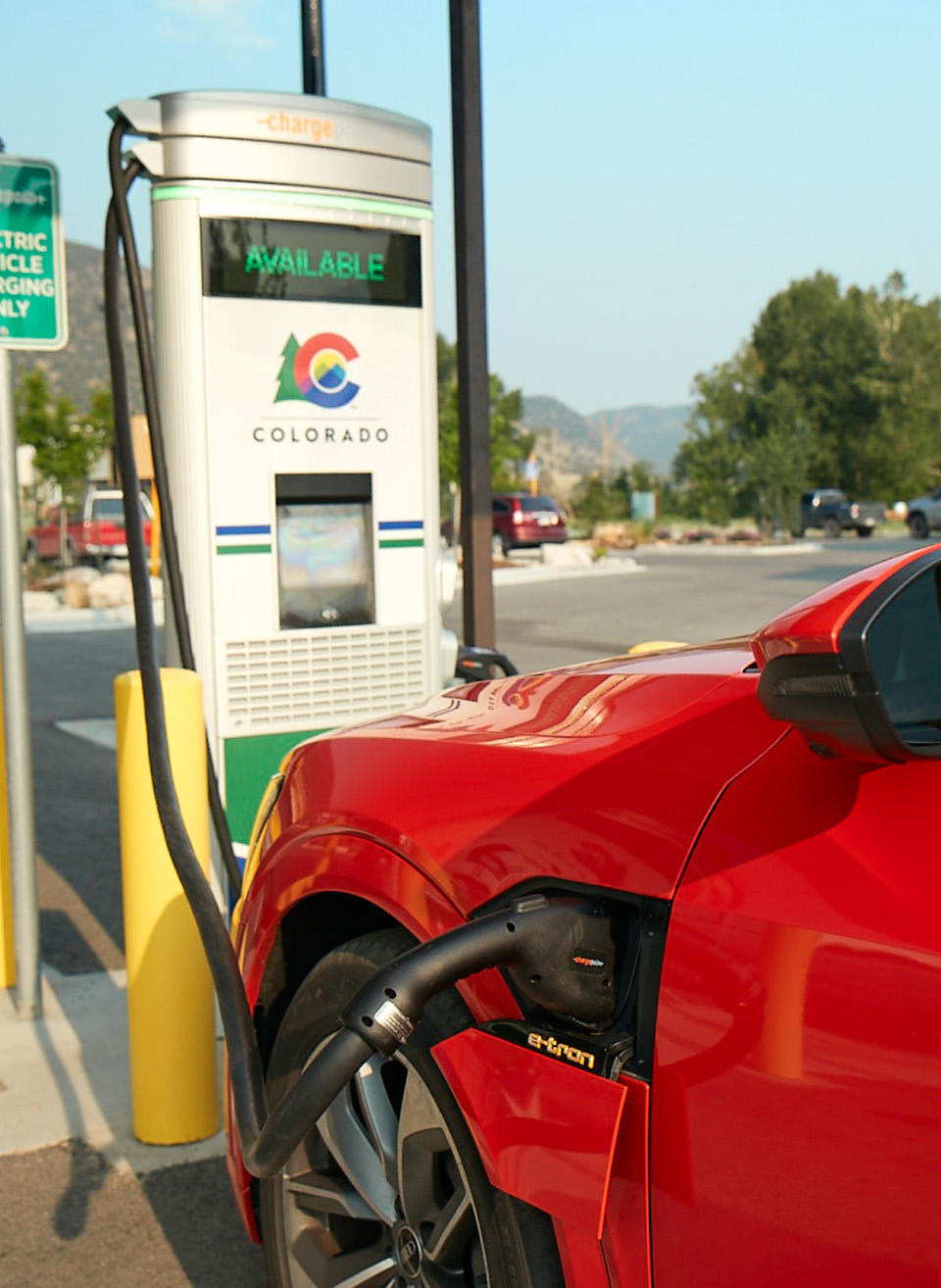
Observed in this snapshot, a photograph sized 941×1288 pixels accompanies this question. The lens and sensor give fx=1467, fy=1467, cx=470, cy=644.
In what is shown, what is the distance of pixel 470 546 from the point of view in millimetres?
6219

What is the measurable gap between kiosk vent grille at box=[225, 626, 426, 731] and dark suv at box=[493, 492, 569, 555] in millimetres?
33425

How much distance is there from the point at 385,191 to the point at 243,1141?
3.25m

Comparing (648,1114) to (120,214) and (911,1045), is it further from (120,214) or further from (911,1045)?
(120,214)

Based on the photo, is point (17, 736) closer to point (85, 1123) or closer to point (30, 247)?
point (85, 1123)

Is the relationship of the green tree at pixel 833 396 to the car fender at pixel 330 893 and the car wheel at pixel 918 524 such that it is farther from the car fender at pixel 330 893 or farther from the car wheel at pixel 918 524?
the car fender at pixel 330 893

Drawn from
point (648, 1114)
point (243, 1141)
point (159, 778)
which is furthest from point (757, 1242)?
point (159, 778)

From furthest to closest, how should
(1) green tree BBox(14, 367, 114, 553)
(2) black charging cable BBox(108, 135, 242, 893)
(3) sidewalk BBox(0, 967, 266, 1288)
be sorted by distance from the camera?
(1) green tree BBox(14, 367, 114, 553) → (2) black charging cable BBox(108, 135, 242, 893) → (3) sidewalk BBox(0, 967, 266, 1288)

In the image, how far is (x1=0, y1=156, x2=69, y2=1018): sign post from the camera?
450 centimetres

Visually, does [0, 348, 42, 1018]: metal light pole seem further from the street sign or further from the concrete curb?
the concrete curb

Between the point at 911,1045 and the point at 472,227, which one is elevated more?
the point at 472,227

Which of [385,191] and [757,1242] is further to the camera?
[385,191]

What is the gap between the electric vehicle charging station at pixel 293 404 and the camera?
4438 mm

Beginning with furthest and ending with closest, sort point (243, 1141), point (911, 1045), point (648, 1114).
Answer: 1. point (243, 1141)
2. point (648, 1114)
3. point (911, 1045)

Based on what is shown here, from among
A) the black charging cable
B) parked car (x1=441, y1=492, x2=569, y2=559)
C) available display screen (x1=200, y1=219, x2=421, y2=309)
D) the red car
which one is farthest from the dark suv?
the red car
